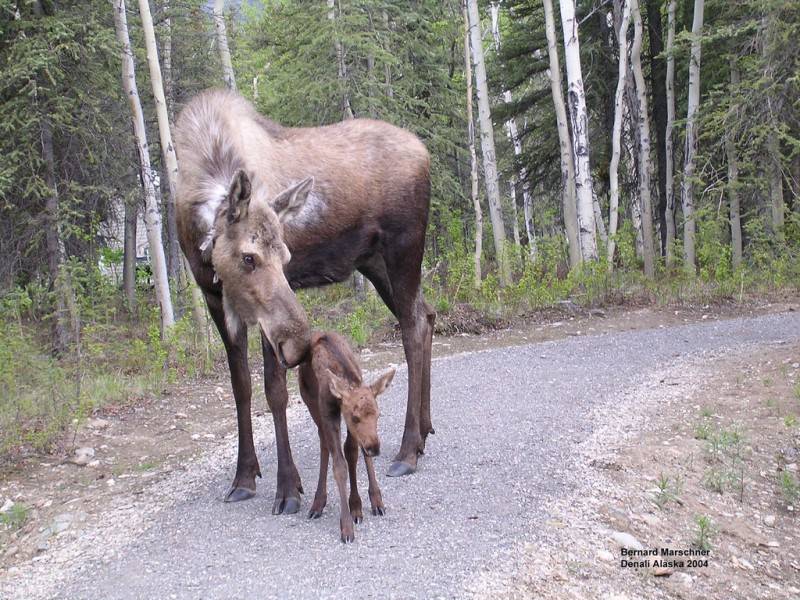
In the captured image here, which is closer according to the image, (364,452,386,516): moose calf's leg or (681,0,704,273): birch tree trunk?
(364,452,386,516): moose calf's leg

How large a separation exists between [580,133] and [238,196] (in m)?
12.8

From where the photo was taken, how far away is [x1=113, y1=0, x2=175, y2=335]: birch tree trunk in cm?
1322

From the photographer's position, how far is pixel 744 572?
4.77m

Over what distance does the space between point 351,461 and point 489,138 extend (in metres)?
14.4

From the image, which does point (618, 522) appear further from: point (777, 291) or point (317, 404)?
point (777, 291)

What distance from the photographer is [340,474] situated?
189 inches

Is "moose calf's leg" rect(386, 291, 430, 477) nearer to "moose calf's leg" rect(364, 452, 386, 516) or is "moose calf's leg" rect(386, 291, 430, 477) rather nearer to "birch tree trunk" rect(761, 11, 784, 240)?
"moose calf's leg" rect(364, 452, 386, 516)

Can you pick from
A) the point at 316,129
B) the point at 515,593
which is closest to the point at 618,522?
the point at 515,593

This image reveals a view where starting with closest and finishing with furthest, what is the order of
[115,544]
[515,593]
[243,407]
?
[515,593] < [115,544] < [243,407]

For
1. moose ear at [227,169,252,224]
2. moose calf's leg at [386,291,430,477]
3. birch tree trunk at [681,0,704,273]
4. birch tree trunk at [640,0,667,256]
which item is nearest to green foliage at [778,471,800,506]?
moose calf's leg at [386,291,430,477]

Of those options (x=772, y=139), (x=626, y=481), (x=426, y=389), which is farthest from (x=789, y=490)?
(x=772, y=139)

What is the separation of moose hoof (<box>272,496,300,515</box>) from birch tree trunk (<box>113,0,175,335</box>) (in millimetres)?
8321

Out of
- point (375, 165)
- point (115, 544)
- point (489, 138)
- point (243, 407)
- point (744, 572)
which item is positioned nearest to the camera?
point (744, 572)

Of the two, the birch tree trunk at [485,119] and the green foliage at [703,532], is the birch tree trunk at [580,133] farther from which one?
the green foliage at [703,532]
